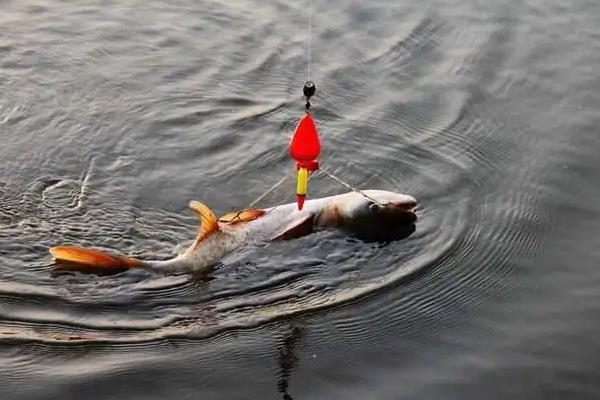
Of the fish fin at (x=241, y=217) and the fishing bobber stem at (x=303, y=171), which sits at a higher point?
the fishing bobber stem at (x=303, y=171)

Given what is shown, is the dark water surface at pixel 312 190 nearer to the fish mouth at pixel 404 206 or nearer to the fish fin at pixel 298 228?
the fish fin at pixel 298 228

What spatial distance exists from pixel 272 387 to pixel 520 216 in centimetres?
276

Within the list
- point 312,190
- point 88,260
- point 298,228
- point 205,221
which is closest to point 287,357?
point 205,221

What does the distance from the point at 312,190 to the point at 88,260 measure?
2.04 meters

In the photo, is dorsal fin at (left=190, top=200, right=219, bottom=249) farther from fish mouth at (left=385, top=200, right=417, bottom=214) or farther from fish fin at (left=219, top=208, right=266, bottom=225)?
fish mouth at (left=385, top=200, right=417, bottom=214)

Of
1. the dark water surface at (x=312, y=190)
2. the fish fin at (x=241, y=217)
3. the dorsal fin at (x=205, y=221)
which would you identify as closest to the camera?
the dark water surface at (x=312, y=190)

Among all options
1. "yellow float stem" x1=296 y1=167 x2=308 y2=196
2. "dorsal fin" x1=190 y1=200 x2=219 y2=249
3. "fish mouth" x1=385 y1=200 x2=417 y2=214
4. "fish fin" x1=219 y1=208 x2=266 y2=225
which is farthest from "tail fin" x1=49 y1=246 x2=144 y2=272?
"fish mouth" x1=385 y1=200 x2=417 y2=214

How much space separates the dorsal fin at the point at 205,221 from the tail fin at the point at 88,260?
426 millimetres

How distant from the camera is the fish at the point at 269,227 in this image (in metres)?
6.67

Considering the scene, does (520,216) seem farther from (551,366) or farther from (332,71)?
(332,71)

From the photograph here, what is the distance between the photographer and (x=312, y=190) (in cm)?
793

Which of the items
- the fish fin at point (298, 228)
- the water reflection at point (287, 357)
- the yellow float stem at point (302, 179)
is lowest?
the water reflection at point (287, 357)

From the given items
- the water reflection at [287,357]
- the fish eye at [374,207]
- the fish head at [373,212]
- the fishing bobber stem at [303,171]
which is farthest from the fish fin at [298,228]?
the water reflection at [287,357]

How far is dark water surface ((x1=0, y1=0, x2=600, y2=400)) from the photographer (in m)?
6.04
